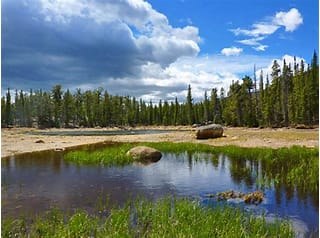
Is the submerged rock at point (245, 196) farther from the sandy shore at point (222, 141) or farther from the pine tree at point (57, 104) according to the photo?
the pine tree at point (57, 104)

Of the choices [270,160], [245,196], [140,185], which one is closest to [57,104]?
[270,160]

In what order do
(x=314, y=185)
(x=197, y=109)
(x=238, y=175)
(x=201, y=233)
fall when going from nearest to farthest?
(x=201, y=233), (x=314, y=185), (x=238, y=175), (x=197, y=109)

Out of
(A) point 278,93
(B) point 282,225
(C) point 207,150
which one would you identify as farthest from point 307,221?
(A) point 278,93

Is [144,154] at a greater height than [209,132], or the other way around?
[209,132]

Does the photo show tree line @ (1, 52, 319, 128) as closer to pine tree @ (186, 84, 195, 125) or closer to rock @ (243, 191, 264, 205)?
pine tree @ (186, 84, 195, 125)

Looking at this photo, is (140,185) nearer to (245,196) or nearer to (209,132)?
(245,196)

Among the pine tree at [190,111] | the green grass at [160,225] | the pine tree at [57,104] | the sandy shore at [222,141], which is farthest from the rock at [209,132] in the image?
the pine tree at [57,104]

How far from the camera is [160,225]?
29.5ft

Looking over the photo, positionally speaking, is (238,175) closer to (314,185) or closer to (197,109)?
(314,185)

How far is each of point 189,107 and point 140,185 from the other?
344 feet

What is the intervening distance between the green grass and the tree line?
210ft

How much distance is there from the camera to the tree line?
2980 inches

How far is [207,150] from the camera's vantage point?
109 ft

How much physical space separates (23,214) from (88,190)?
4.59 metres
